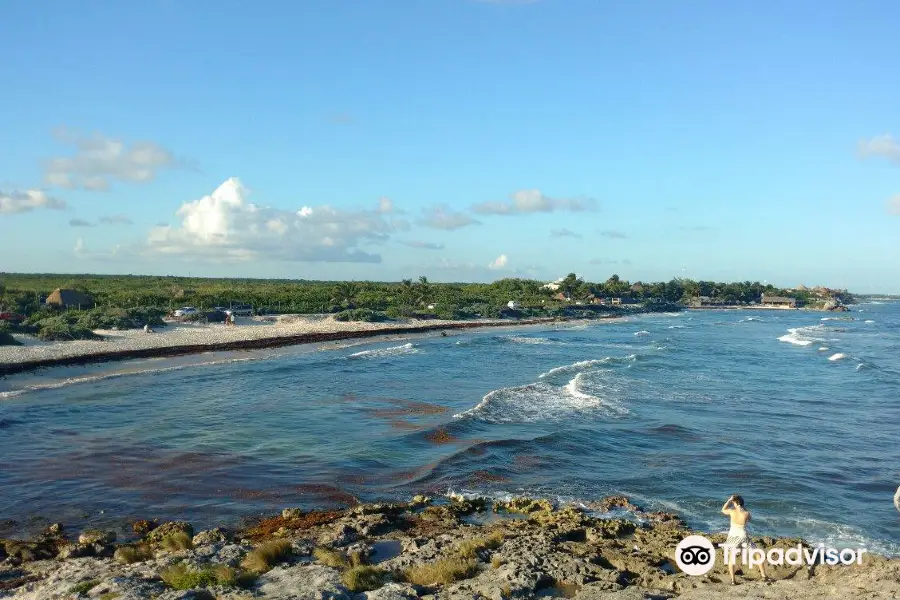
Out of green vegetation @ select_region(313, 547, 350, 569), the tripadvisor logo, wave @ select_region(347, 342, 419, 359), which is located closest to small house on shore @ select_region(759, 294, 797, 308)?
wave @ select_region(347, 342, 419, 359)

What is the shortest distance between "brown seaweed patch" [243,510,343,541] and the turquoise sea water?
834 mm

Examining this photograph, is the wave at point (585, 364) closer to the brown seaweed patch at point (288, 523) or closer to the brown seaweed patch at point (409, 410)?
the brown seaweed patch at point (409, 410)

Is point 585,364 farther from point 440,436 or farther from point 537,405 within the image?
point 440,436

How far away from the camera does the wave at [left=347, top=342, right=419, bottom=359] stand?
156 ft

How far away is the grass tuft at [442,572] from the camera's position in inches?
405

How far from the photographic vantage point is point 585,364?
43.2 metres

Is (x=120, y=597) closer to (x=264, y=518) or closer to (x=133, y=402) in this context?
(x=264, y=518)

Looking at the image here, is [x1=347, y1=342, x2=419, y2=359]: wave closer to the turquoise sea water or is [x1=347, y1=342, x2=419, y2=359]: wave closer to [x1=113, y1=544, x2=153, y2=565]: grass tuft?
the turquoise sea water

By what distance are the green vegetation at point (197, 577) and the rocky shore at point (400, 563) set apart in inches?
0.8

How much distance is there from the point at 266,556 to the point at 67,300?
61755mm

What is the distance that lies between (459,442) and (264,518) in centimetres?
873

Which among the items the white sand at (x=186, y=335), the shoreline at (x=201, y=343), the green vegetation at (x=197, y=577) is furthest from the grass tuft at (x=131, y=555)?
the white sand at (x=186, y=335)

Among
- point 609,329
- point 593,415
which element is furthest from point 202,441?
point 609,329

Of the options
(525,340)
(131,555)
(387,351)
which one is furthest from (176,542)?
(525,340)
